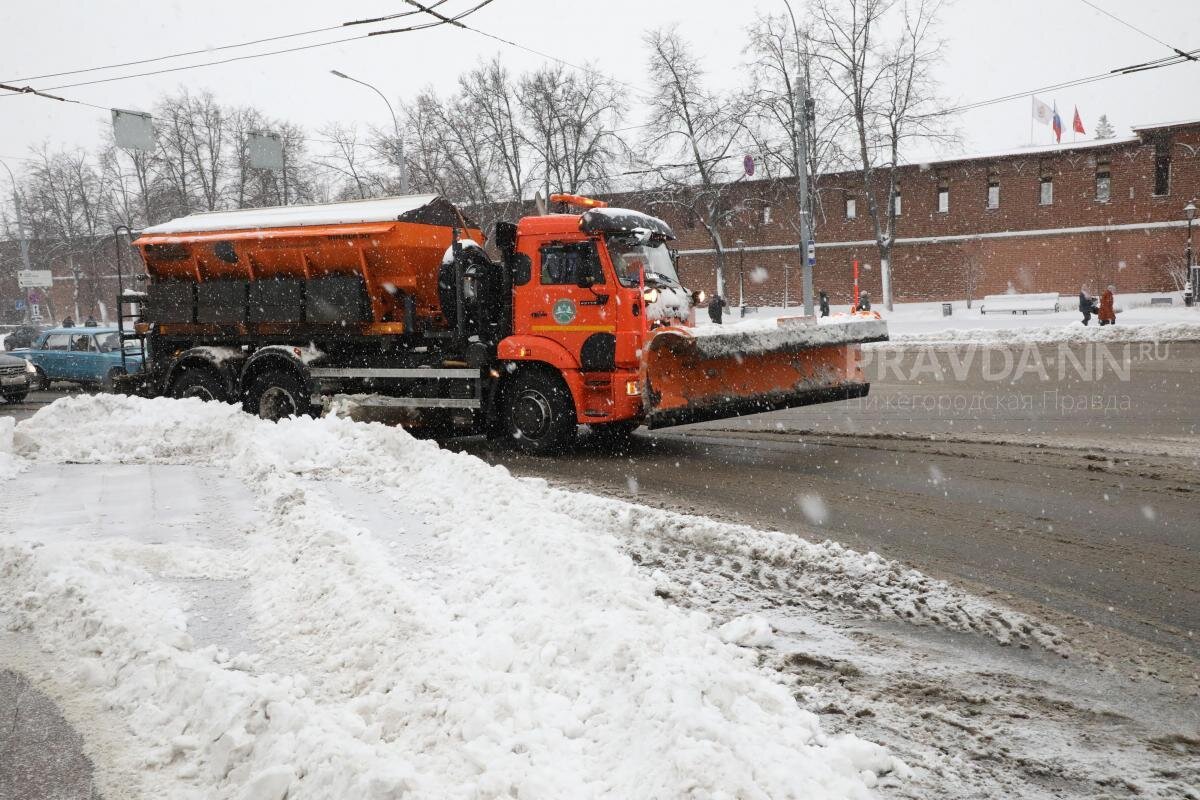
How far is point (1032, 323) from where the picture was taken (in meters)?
35.7

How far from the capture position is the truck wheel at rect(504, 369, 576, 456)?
10703 millimetres

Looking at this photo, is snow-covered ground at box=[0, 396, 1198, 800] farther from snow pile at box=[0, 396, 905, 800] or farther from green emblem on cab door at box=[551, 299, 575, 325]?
green emblem on cab door at box=[551, 299, 575, 325]

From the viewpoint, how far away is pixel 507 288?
1100 centimetres

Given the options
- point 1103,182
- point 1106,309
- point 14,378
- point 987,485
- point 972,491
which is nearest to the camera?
point 972,491

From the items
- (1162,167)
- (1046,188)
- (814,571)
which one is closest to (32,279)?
(814,571)

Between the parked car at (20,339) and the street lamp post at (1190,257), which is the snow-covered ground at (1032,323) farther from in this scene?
the parked car at (20,339)

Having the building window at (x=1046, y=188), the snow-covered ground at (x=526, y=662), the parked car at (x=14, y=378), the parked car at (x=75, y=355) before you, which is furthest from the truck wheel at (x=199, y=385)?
the building window at (x=1046, y=188)

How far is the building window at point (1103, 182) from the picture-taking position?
48406 millimetres

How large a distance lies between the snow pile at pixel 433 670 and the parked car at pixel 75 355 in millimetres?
19206

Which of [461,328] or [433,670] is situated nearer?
[433,670]

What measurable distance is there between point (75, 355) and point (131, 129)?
6.26 meters

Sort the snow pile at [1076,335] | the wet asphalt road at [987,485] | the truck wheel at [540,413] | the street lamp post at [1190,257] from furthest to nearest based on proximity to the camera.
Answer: the street lamp post at [1190,257] → the snow pile at [1076,335] → the truck wheel at [540,413] → the wet asphalt road at [987,485]

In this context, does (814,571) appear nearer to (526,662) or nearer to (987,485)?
(526,662)

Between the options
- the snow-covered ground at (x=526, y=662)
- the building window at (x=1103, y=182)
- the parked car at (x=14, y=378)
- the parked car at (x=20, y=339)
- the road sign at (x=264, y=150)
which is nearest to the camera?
the snow-covered ground at (x=526, y=662)
